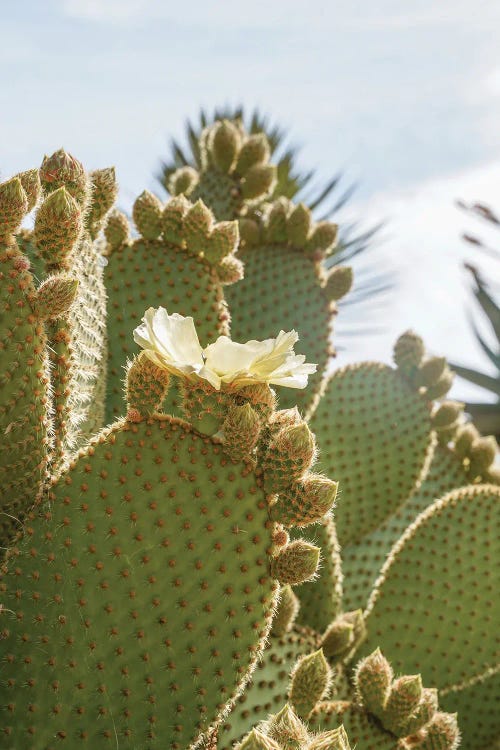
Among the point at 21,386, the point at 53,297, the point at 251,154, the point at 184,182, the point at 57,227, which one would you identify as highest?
the point at 251,154

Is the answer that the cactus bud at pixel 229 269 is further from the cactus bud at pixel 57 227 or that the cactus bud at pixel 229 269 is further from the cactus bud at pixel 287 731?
the cactus bud at pixel 287 731

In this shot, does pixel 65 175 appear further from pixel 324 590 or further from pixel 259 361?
pixel 324 590

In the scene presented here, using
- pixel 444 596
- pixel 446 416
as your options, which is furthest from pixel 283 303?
pixel 444 596

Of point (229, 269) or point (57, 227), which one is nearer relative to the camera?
point (57, 227)

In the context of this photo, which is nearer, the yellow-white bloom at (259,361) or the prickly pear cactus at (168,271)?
the yellow-white bloom at (259,361)

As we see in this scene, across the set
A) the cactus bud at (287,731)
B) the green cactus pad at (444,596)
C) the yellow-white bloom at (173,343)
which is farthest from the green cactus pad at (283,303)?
the cactus bud at (287,731)

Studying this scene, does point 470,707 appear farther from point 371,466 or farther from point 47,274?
point 47,274
